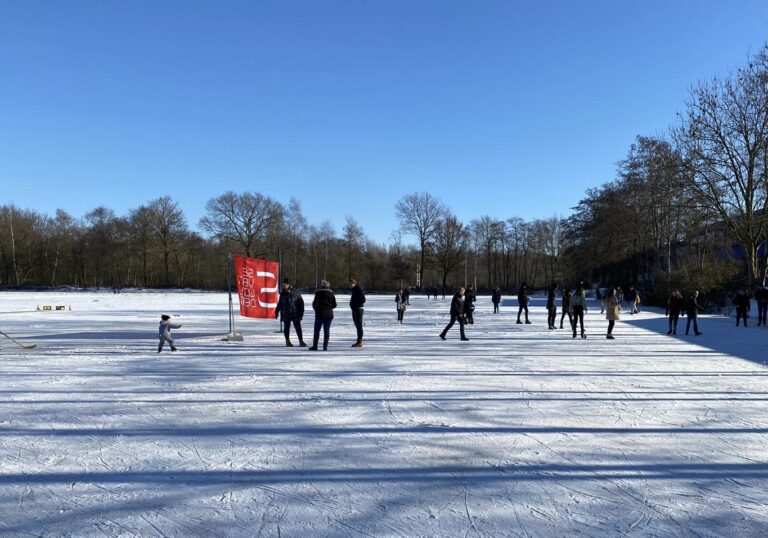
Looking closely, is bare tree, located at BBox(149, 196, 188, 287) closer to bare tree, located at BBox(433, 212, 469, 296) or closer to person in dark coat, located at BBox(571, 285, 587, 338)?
bare tree, located at BBox(433, 212, 469, 296)

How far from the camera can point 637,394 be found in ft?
21.8

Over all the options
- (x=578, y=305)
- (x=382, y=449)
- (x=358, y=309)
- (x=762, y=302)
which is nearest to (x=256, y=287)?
(x=358, y=309)

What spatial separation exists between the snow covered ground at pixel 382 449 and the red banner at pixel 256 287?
4.40 m

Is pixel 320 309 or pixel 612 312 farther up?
pixel 320 309

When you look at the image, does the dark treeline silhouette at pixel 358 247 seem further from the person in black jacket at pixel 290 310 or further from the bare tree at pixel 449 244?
the person in black jacket at pixel 290 310

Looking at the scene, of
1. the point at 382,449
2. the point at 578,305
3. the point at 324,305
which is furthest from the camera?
the point at 578,305

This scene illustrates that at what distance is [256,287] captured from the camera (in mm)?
13734

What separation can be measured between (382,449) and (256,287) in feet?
32.8

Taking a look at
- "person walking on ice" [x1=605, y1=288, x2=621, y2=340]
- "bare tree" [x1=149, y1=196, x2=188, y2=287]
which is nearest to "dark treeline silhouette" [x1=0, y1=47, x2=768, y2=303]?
"bare tree" [x1=149, y1=196, x2=188, y2=287]

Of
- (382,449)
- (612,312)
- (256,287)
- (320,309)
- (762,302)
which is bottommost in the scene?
(382,449)

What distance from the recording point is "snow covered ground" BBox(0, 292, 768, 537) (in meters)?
Answer: 3.17

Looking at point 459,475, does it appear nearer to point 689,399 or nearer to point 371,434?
point 371,434

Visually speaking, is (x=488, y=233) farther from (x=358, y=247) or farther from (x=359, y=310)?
(x=359, y=310)

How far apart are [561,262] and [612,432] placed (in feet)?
240
